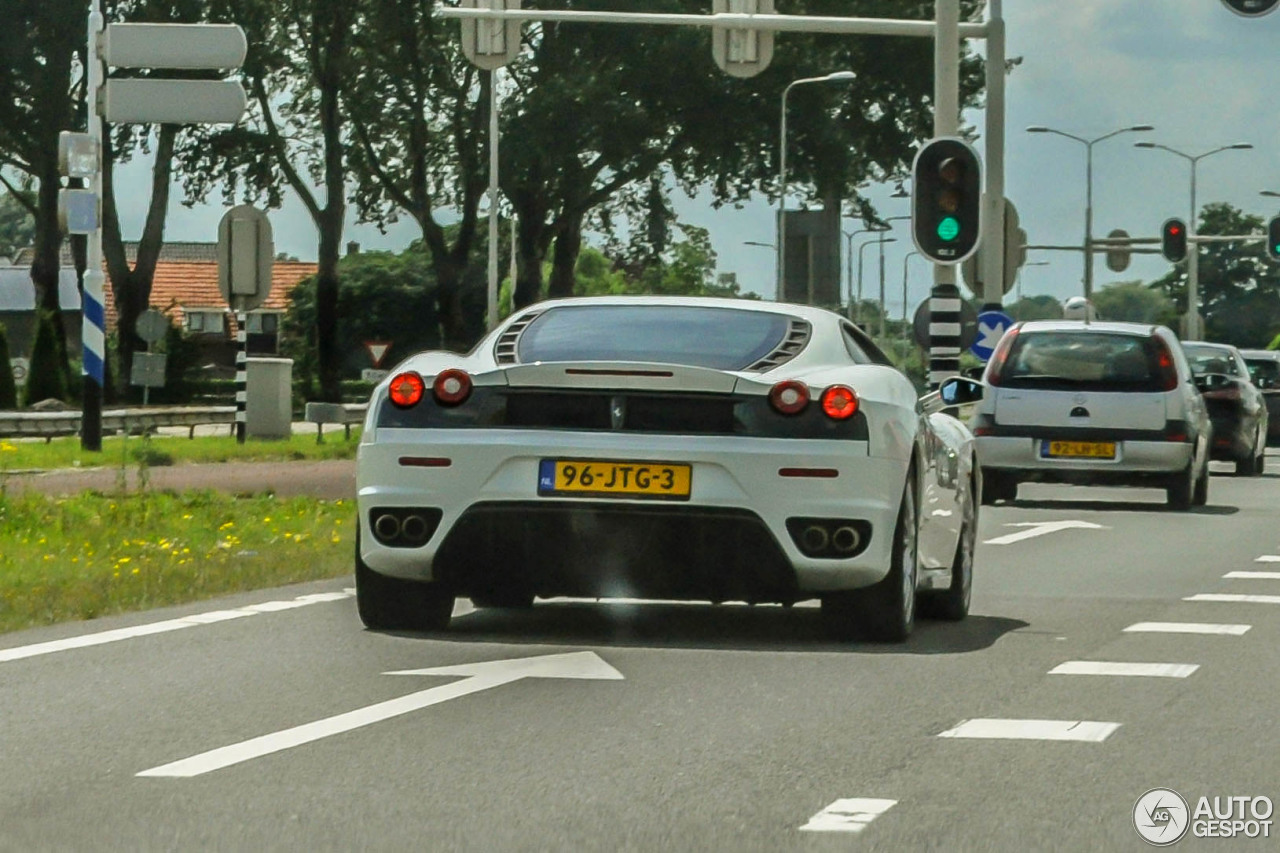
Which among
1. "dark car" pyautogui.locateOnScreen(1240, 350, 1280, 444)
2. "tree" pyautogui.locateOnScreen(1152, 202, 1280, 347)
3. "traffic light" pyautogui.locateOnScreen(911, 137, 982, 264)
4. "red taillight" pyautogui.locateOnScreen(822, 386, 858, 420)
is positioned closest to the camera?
"red taillight" pyautogui.locateOnScreen(822, 386, 858, 420)

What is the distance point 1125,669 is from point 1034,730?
1.81m

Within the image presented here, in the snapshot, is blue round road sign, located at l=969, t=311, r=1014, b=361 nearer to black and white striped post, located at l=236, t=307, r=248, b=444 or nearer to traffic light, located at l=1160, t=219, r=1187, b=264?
black and white striped post, located at l=236, t=307, r=248, b=444

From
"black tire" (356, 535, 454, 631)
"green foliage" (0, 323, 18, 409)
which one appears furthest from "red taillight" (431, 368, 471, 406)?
"green foliage" (0, 323, 18, 409)

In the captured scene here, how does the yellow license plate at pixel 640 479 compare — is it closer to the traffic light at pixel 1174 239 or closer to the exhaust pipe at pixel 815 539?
the exhaust pipe at pixel 815 539

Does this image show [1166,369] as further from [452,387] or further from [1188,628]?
[452,387]

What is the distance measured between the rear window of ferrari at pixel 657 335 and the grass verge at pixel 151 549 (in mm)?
2522

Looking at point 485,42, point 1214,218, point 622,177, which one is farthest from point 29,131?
point 1214,218

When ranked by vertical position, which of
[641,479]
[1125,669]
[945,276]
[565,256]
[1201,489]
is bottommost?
[1201,489]

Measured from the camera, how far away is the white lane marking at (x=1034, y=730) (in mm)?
7684

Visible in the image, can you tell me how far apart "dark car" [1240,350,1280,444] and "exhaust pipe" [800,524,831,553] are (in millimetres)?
32142

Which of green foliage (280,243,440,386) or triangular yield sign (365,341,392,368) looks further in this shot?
green foliage (280,243,440,386)

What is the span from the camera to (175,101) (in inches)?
816

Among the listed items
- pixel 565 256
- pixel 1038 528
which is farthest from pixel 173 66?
pixel 565 256

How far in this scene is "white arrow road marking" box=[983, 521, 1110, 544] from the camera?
1798 centimetres
